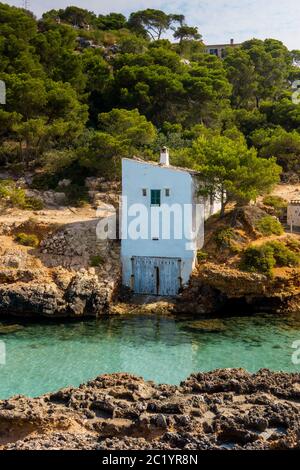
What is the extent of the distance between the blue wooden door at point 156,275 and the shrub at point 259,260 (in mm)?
3176

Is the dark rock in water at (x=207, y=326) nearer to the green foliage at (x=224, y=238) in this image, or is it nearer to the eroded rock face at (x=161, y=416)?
the green foliage at (x=224, y=238)

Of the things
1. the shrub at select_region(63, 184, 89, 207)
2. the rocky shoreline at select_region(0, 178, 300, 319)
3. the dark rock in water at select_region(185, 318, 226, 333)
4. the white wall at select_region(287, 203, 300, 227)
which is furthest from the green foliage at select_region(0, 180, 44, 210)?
the white wall at select_region(287, 203, 300, 227)

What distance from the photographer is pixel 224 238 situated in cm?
2719

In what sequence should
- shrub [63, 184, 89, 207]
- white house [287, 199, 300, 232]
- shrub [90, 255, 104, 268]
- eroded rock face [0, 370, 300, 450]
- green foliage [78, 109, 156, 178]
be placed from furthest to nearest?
green foliage [78, 109, 156, 178], shrub [63, 184, 89, 207], white house [287, 199, 300, 232], shrub [90, 255, 104, 268], eroded rock face [0, 370, 300, 450]

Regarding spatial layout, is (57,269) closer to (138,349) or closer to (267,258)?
(138,349)

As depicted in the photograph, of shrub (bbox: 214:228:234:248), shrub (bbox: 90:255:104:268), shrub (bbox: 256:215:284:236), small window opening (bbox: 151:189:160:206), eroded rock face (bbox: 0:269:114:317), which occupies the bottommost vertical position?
eroded rock face (bbox: 0:269:114:317)

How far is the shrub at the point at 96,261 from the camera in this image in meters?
27.3

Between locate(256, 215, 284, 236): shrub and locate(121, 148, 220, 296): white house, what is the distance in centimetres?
338

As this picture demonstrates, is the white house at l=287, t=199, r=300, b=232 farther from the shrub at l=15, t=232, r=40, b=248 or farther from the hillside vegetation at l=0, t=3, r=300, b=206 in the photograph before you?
the shrub at l=15, t=232, r=40, b=248

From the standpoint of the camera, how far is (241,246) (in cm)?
2695

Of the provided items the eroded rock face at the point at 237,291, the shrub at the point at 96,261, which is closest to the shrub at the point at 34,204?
the shrub at the point at 96,261

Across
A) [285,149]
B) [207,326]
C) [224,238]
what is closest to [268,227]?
[224,238]

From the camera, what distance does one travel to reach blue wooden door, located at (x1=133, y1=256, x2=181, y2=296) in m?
26.6

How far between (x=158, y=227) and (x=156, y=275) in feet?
7.68
